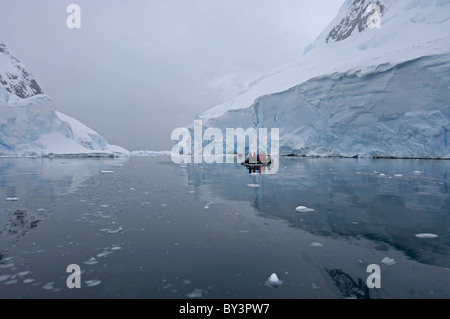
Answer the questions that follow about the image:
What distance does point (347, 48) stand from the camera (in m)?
51.0

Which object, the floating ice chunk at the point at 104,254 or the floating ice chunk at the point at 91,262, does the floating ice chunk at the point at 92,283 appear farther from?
the floating ice chunk at the point at 104,254

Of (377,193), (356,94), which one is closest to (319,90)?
(356,94)

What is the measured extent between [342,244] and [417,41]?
4278 centimetres

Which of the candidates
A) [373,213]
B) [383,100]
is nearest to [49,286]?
[373,213]

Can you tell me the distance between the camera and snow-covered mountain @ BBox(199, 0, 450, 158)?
27828mm

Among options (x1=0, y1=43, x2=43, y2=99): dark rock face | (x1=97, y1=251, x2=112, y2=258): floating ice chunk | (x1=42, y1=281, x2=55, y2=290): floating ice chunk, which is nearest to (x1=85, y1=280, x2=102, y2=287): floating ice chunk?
(x1=42, y1=281, x2=55, y2=290): floating ice chunk

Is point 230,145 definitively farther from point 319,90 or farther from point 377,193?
point 377,193

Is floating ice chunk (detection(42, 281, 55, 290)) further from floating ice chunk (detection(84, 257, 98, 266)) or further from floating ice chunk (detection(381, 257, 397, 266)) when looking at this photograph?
floating ice chunk (detection(381, 257, 397, 266))

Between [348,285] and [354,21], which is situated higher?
[354,21]

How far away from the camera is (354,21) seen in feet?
→ 210

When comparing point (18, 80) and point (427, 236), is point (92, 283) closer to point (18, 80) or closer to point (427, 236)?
point (427, 236)

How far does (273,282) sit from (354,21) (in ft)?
255

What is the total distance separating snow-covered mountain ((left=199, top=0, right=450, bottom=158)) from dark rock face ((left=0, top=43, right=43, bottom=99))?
59861mm

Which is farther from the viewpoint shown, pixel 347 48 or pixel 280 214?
pixel 347 48
